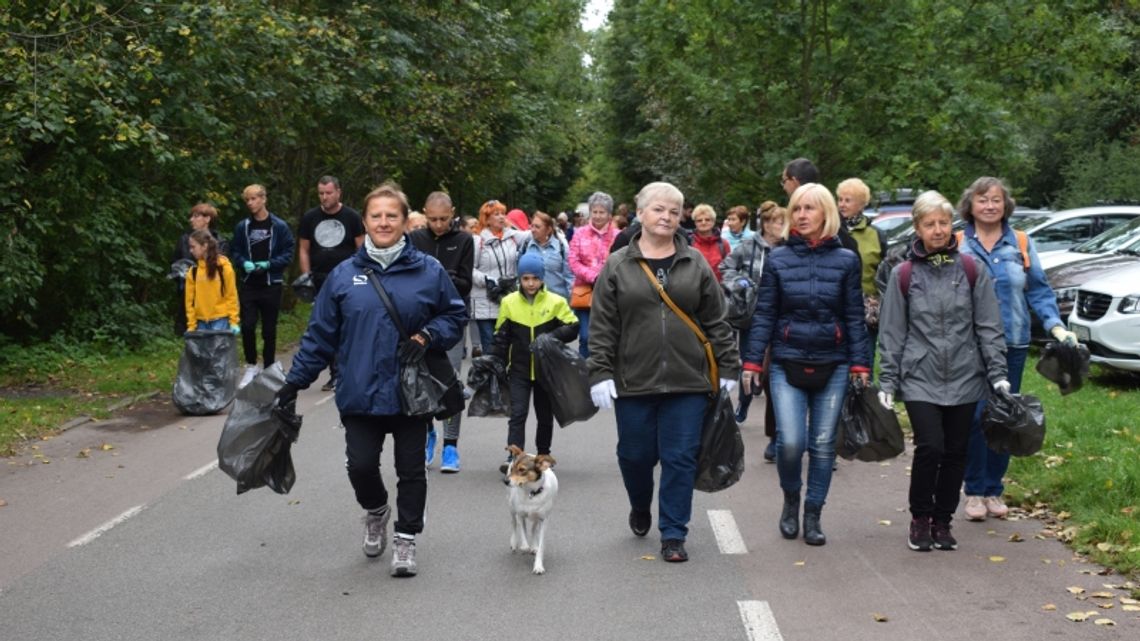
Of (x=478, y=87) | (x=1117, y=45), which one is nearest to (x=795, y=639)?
(x=1117, y=45)

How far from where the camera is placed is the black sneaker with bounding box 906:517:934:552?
7.25 metres

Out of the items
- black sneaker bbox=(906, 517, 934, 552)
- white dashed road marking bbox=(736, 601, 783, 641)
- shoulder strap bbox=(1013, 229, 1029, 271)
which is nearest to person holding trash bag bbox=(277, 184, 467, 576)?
white dashed road marking bbox=(736, 601, 783, 641)

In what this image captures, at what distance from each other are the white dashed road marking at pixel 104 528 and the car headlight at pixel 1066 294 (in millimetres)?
10325

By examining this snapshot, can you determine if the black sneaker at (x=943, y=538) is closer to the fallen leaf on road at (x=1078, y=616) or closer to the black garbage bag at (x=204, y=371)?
the fallen leaf on road at (x=1078, y=616)

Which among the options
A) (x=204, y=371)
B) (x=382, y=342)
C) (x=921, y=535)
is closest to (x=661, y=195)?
(x=382, y=342)

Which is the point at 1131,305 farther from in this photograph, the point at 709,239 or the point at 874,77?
the point at 874,77

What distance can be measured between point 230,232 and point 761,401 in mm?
13606

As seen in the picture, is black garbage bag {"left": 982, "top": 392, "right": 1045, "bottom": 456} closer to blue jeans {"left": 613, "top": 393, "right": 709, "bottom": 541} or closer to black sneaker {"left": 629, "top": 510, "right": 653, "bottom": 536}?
blue jeans {"left": 613, "top": 393, "right": 709, "bottom": 541}

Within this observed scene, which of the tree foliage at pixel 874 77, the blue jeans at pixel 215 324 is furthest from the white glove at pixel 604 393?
the tree foliage at pixel 874 77

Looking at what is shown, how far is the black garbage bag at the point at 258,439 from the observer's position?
6.85 m

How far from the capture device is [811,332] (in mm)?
7160

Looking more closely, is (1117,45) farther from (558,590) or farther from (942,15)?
(558,590)

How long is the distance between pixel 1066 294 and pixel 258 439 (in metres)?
10.7

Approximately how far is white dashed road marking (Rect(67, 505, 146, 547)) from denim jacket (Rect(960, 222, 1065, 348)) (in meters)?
5.24
